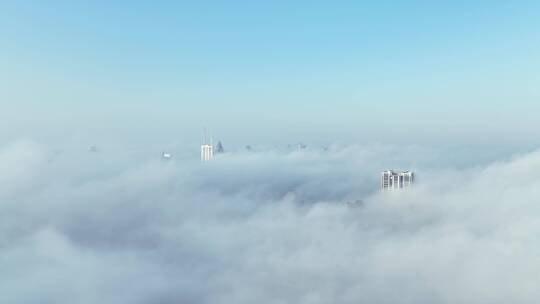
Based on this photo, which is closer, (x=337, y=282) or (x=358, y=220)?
(x=337, y=282)

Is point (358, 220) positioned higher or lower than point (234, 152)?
lower

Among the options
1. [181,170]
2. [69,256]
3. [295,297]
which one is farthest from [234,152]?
[295,297]

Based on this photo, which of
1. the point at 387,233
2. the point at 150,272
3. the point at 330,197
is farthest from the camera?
the point at 330,197

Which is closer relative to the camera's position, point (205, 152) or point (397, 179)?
point (397, 179)

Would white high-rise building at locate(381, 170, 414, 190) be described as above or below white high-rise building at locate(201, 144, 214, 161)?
below

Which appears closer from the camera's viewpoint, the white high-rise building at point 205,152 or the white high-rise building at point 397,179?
the white high-rise building at point 397,179

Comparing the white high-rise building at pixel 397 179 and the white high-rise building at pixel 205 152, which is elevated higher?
the white high-rise building at pixel 205 152

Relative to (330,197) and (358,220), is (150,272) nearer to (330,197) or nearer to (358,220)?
(358,220)

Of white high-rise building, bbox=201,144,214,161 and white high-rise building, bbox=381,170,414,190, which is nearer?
white high-rise building, bbox=381,170,414,190
